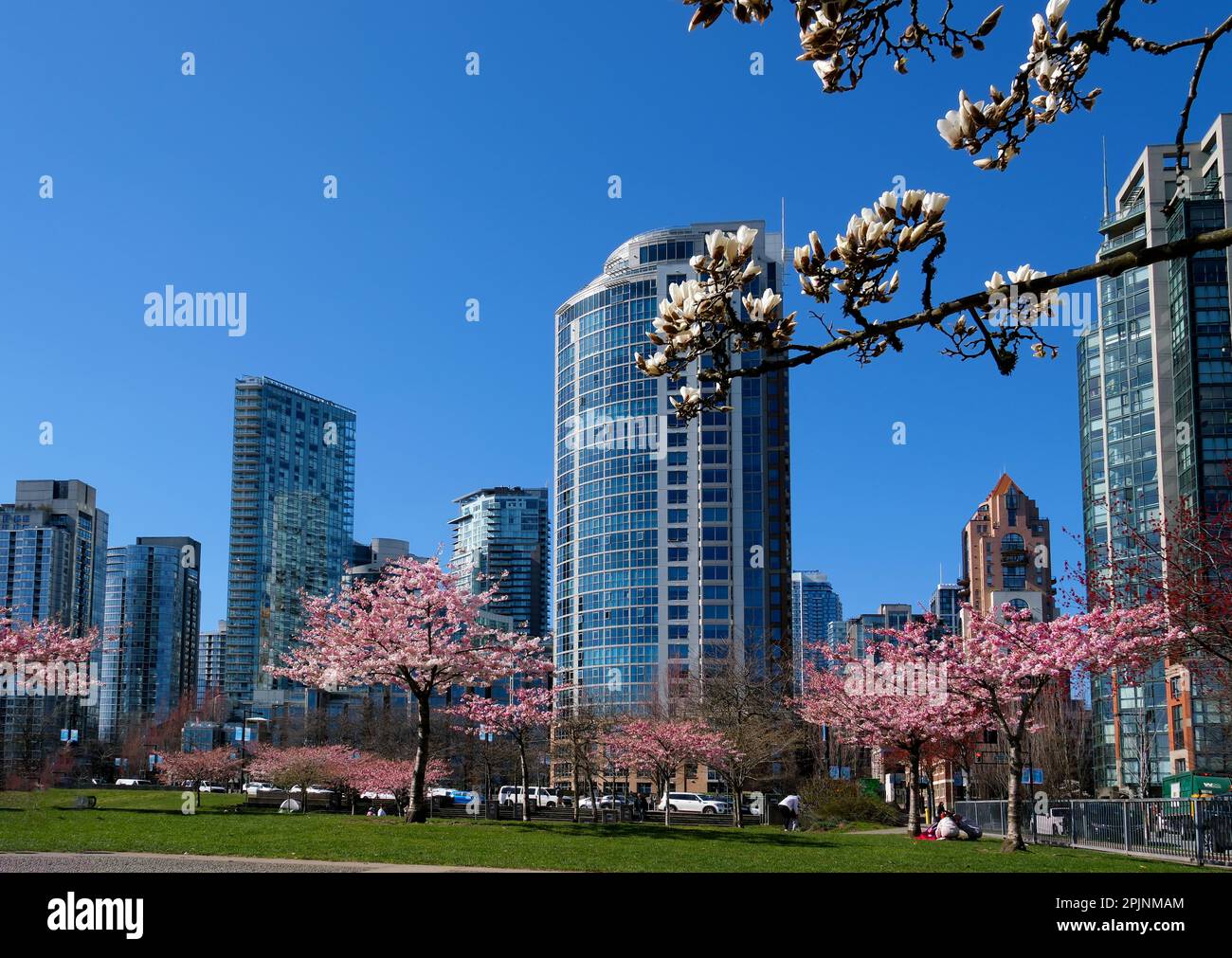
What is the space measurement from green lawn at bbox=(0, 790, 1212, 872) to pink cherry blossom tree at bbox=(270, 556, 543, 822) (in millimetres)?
4274

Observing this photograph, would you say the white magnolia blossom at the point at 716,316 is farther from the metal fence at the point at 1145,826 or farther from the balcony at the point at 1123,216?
the balcony at the point at 1123,216

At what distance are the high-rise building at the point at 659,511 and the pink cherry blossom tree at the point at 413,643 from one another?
322 feet

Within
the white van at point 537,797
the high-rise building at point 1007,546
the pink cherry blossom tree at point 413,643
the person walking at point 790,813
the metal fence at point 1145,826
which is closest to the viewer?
the metal fence at point 1145,826

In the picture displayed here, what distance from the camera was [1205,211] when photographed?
86.7 m

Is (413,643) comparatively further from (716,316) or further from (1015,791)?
(716,316)

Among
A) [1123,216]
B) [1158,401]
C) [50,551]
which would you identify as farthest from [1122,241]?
[50,551]

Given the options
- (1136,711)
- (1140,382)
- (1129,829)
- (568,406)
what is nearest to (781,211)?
(568,406)

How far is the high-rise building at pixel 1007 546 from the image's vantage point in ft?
486

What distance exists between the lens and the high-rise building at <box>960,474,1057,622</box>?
148000 millimetres

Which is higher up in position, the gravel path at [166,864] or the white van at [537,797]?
the gravel path at [166,864]

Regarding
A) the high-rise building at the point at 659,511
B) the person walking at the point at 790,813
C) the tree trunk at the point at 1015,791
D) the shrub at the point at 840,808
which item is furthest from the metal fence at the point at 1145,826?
the high-rise building at the point at 659,511

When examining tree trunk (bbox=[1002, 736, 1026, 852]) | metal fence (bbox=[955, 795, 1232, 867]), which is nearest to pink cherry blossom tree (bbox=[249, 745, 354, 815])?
metal fence (bbox=[955, 795, 1232, 867])

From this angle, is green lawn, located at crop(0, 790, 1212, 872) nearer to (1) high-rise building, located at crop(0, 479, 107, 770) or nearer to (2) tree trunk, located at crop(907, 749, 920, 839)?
(2) tree trunk, located at crop(907, 749, 920, 839)
